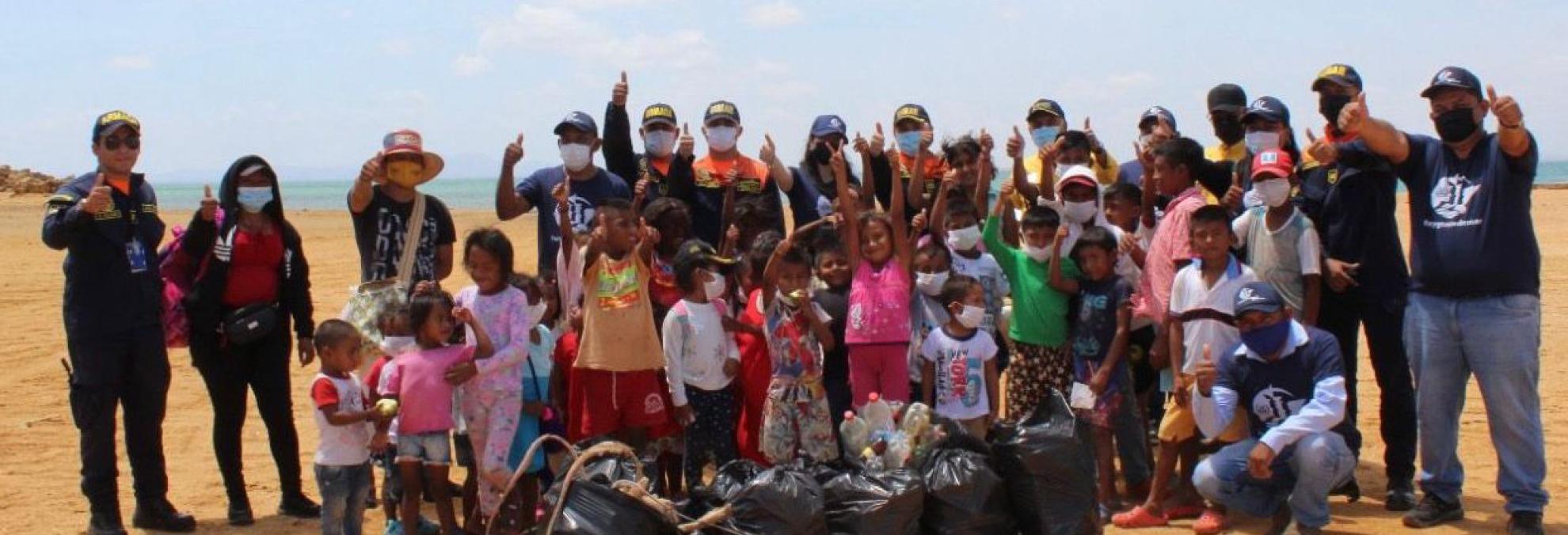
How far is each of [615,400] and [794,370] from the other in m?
0.88

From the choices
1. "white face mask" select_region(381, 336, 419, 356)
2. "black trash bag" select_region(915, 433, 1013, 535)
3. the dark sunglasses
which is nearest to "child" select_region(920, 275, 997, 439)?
"black trash bag" select_region(915, 433, 1013, 535)

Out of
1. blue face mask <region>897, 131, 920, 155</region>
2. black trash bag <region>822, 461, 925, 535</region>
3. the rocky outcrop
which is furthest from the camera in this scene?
the rocky outcrop

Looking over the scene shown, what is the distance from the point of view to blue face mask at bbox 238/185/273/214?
24.6 feet

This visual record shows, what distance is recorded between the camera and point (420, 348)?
22.7ft

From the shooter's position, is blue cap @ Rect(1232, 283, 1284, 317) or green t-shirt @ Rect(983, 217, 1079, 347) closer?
blue cap @ Rect(1232, 283, 1284, 317)

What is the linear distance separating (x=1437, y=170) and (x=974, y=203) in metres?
2.61

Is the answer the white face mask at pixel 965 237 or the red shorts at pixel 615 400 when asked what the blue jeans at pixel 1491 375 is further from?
the red shorts at pixel 615 400

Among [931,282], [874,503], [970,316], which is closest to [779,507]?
[874,503]

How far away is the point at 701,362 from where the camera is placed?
24.5ft

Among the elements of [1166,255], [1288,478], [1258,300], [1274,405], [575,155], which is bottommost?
[1288,478]

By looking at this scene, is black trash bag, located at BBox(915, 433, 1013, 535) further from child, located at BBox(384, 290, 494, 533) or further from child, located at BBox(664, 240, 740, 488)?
child, located at BBox(384, 290, 494, 533)

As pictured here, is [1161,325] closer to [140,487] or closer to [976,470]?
[976,470]

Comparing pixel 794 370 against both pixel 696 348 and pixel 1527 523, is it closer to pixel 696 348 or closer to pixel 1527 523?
pixel 696 348

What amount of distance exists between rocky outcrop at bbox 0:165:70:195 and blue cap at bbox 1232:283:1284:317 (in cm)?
4687
